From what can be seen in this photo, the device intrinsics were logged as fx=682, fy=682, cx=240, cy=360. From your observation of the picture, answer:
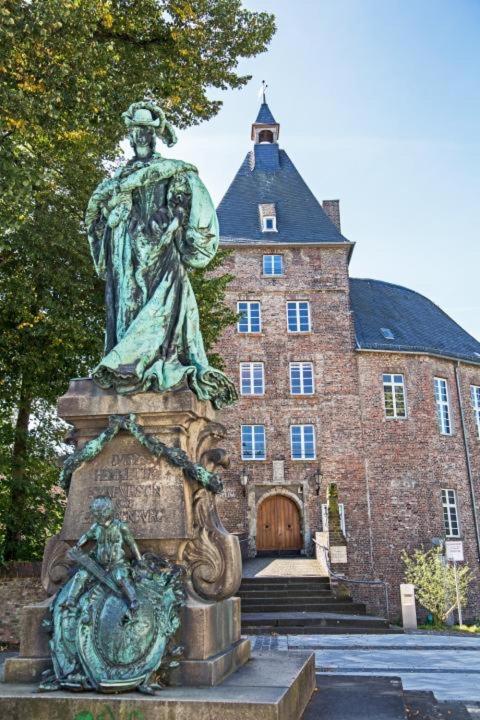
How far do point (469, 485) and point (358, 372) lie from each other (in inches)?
246

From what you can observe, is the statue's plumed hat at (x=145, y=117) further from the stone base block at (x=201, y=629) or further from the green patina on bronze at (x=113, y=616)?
the stone base block at (x=201, y=629)

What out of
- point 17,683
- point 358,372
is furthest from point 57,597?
point 358,372

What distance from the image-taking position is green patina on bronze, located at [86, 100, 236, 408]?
203 inches

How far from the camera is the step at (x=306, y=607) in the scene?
1667 centimetres

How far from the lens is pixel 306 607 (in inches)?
660

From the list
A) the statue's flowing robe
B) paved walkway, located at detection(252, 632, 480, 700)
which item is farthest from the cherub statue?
paved walkway, located at detection(252, 632, 480, 700)

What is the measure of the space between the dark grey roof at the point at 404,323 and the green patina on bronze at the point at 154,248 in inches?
892

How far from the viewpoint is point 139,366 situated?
15.9 feet

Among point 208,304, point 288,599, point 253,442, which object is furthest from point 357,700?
point 253,442

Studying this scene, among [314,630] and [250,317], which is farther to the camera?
[250,317]

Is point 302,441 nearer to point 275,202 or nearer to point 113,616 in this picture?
point 275,202

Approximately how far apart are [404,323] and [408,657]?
21596mm

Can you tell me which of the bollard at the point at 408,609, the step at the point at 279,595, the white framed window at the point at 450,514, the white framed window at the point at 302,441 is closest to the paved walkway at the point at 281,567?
the step at the point at 279,595

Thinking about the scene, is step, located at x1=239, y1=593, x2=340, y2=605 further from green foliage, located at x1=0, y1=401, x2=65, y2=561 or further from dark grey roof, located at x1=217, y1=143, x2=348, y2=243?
dark grey roof, located at x1=217, y1=143, x2=348, y2=243
